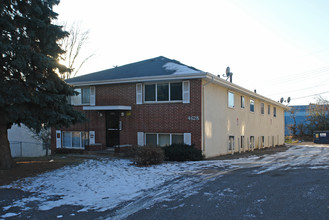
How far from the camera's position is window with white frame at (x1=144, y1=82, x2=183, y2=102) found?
16875mm

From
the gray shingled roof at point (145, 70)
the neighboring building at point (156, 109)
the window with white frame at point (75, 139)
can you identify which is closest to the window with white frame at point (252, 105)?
the neighboring building at point (156, 109)

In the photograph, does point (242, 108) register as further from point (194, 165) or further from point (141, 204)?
point (141, 204)

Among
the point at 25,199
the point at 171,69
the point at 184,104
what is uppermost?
the point at 171,69

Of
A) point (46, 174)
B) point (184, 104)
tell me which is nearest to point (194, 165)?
Result: point (184, 104)

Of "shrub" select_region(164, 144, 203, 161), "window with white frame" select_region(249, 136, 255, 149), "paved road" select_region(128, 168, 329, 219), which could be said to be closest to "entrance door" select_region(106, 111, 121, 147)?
"shrub" select_region(164, 144, 203, 161)

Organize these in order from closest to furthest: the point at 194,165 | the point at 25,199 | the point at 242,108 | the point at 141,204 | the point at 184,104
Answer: the point at 141,204, the point at 25,199, the point at 194,165, the point at 184,104, the point at 242,108

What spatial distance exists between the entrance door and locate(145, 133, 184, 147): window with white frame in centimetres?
204

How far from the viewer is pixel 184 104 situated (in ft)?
54.7

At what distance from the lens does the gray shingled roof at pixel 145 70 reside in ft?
56.5

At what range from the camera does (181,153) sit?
15.1 metres

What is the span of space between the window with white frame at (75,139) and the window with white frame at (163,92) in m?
4.61

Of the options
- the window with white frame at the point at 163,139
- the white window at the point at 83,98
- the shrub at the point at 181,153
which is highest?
the white window at the point at 83,98

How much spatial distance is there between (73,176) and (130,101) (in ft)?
25.4

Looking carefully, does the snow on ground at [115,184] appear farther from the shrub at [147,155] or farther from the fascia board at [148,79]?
the fascia board at [148,79]
